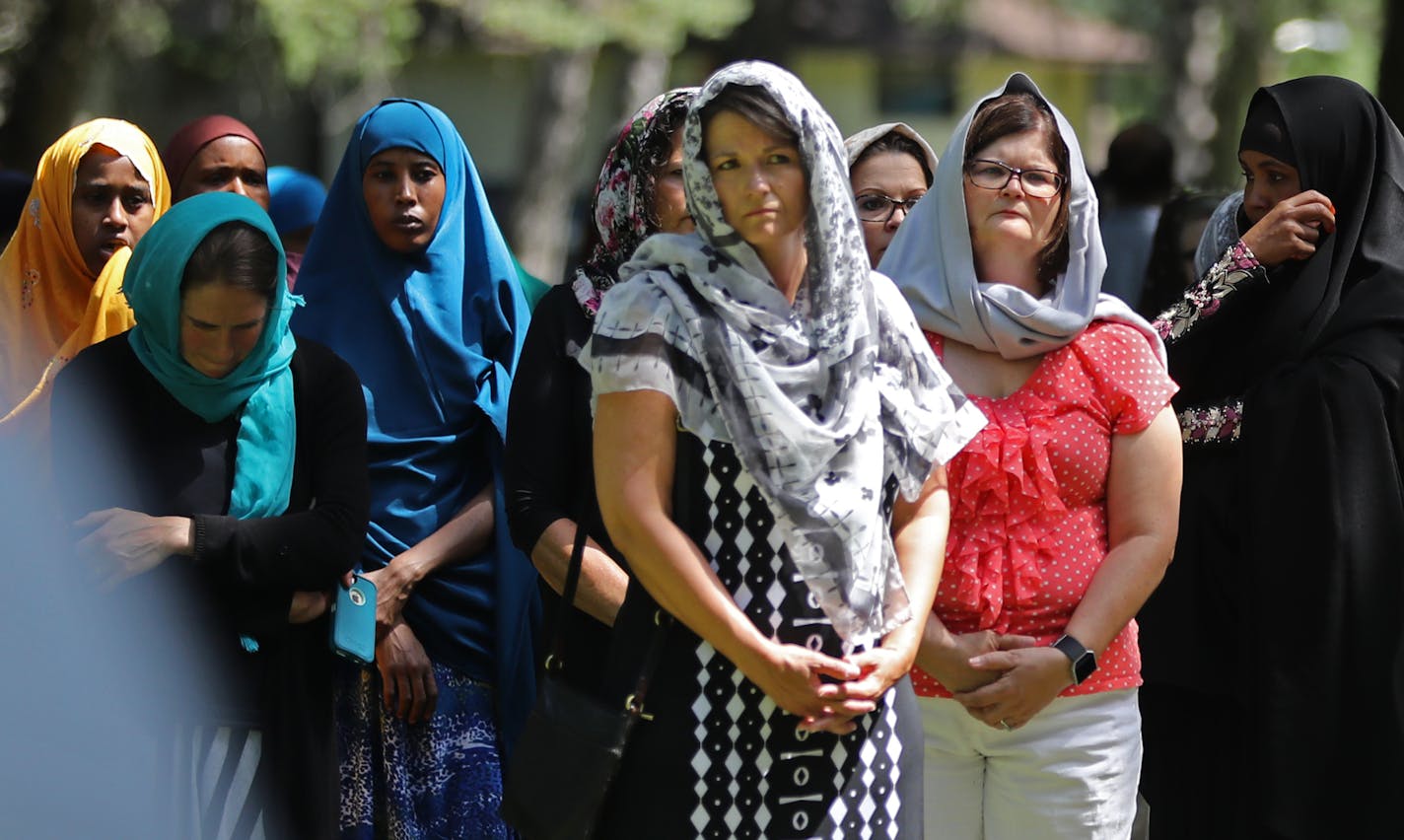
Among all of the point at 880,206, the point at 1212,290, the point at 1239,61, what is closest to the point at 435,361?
the point at 880,206

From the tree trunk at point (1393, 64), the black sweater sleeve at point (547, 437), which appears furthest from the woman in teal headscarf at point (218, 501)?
the tree trunk at point (1393, 64)

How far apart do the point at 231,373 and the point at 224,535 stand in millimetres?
335

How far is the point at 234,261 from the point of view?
353 cm

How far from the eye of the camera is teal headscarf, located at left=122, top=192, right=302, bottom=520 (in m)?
3.49

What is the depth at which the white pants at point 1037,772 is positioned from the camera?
10.9 feet

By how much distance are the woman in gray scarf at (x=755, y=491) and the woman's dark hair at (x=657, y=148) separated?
84 cm

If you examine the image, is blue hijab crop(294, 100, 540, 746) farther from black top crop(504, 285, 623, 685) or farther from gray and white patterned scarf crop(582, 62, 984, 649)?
gray and white patterned scarf crop(582, 62, 984, 649)

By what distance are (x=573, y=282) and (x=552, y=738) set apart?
119cm

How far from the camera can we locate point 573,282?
377 centimetres

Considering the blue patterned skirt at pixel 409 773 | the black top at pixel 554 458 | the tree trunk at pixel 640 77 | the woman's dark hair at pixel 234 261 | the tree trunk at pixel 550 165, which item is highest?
the tree trunk at pixel 640 77

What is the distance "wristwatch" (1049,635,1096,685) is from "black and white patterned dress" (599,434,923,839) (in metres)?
0.59

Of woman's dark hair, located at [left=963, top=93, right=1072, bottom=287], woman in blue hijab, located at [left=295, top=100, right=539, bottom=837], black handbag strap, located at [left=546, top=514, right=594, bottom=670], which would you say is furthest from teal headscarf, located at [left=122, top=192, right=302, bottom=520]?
woman's dark hair, located at [left=963, top=93, right=1072, bottom=287]

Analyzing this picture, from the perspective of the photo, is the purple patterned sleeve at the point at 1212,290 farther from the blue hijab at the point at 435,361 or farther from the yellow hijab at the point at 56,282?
the yellow hijab at the point at 56,282

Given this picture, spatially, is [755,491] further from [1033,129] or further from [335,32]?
[335,32]
